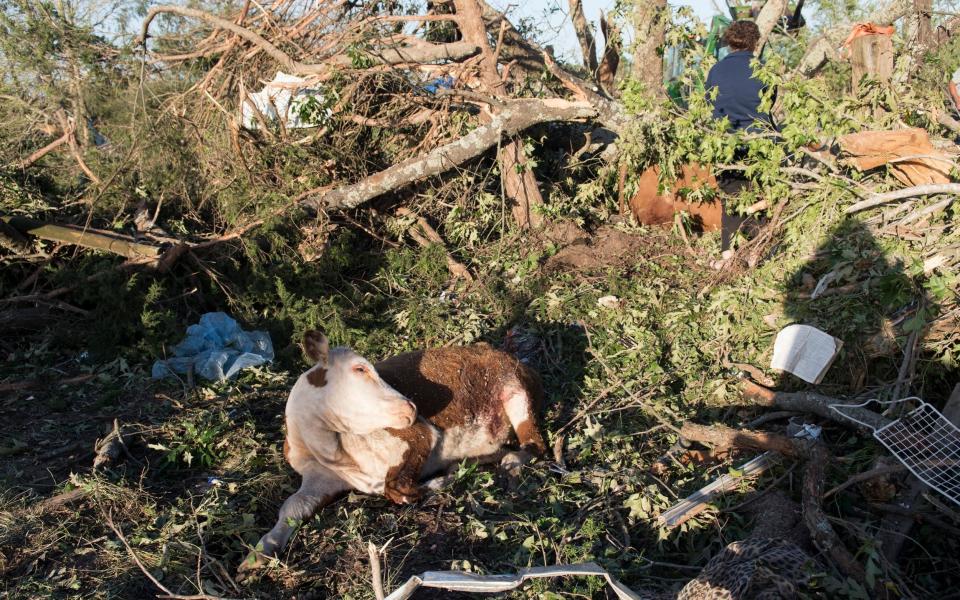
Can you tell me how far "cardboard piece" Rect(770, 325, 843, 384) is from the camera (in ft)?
14.6

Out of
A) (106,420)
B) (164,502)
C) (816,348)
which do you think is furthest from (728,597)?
(106,420)

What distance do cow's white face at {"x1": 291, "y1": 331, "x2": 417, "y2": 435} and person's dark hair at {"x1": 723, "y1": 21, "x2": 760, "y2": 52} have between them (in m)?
5.44

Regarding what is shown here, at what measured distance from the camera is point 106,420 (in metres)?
5.34

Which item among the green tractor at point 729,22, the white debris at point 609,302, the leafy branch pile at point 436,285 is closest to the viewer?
the leafy branch pile at point 436,285

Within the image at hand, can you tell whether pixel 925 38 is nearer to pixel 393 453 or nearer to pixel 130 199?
pixel 393 453

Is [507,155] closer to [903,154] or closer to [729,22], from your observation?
[903,154]

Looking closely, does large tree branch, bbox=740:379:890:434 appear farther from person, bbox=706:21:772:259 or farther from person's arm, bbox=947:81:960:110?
person's arm, bbox=947:81:960:110

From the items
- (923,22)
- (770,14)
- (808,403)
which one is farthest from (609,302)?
(770,14)

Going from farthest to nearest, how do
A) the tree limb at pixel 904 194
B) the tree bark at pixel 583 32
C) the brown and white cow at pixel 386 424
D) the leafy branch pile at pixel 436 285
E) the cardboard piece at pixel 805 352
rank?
the tree bark at pixel 583 32 → the tree limb at pixel 904 194 → the cardboard piece at pixel 805 352 → the brown and white cow at pixel 386 424 → the leafy branch pile at pixel 436 285

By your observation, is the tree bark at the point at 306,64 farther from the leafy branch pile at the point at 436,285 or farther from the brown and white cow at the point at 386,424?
the brown and white cow at the point at 386,424

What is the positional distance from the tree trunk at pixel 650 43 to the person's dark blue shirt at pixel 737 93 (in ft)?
2.39

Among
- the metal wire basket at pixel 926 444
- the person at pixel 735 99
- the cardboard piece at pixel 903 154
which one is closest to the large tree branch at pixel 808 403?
the metal wire basket at pixel 926 444

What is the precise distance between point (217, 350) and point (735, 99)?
5.34 m

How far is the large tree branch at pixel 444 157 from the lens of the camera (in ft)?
24.7
